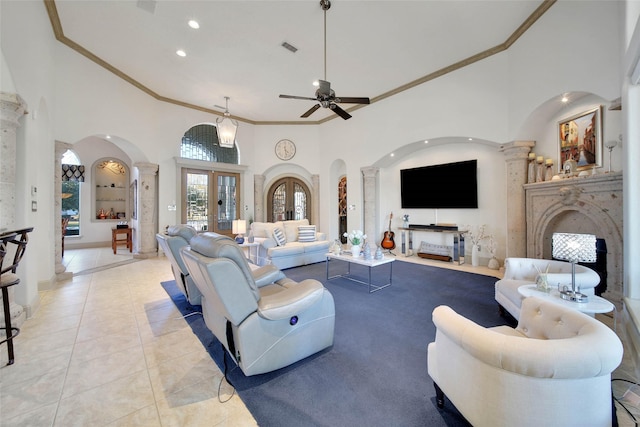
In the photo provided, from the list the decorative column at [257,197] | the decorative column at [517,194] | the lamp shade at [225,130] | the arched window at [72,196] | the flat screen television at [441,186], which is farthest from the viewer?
the decorative column at [257,197]

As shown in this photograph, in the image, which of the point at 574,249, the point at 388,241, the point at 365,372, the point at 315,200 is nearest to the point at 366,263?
the point at 365,372

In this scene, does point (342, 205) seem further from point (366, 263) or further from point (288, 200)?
point (366, 263)

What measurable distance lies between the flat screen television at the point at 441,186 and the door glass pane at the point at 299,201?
3413 millimetres

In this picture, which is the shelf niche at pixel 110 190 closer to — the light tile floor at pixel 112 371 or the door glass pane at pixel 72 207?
the door glass pane at pixel 72 207

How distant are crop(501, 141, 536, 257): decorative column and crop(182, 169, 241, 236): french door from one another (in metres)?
6.65

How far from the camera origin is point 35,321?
2746 mm

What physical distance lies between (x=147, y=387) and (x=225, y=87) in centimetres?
579

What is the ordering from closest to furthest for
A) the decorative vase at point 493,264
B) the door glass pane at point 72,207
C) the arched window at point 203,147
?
the decorative vase at point 493,264 → the arched window at point 203,147 → the door glass pane at point 72,207

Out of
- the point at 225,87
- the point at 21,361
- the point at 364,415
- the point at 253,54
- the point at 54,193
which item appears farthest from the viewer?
the point at 225,87

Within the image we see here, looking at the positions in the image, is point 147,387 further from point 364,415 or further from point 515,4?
point 515,4

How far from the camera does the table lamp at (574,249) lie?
6.38 feet

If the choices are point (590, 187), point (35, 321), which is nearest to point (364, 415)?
point (35, 321)

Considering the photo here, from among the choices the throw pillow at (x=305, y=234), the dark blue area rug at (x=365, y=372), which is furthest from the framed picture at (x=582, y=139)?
the throw pillow at (x=305, y=234)

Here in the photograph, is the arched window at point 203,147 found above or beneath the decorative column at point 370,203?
above
